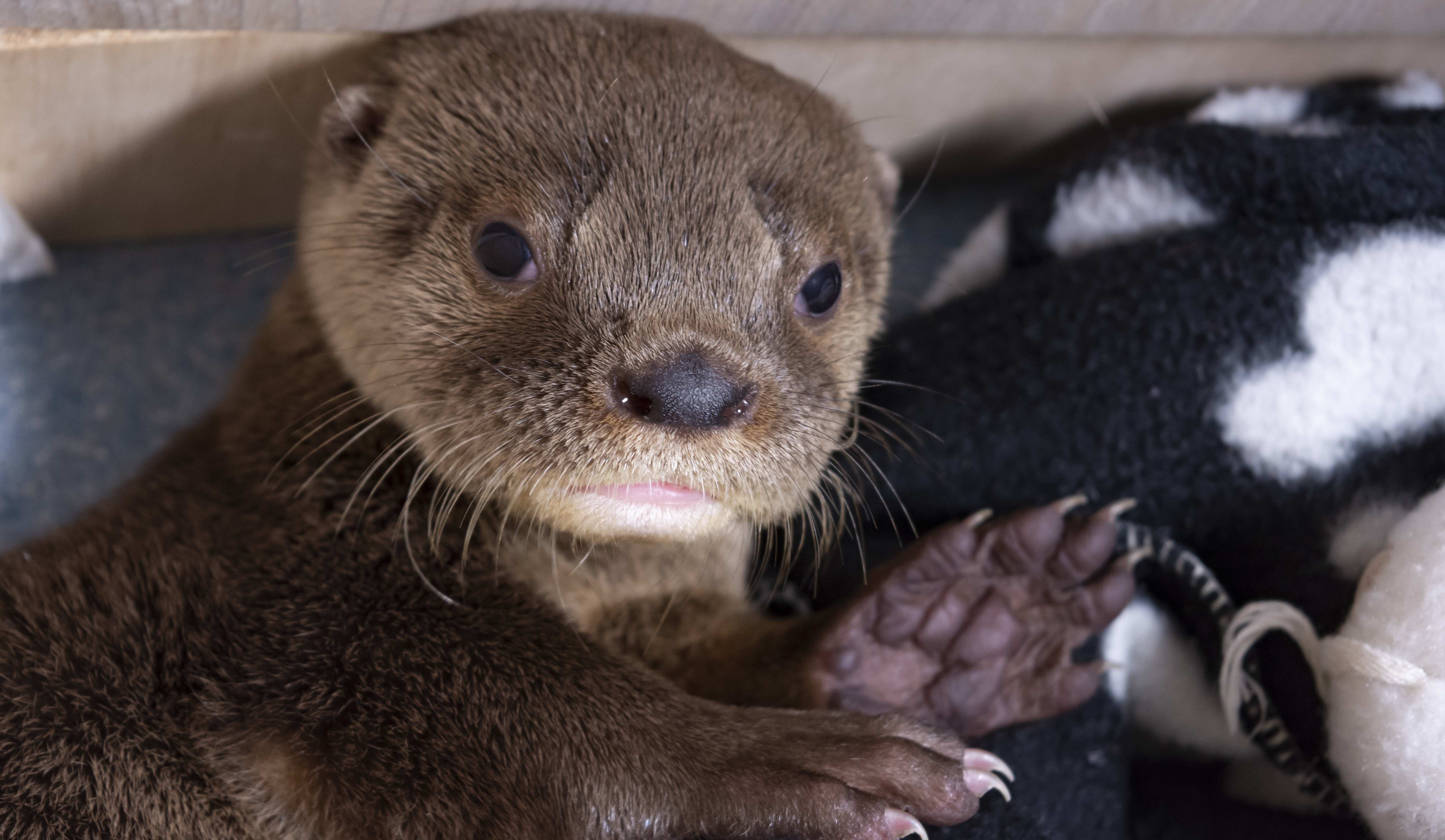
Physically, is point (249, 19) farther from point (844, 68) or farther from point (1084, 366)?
point (1084, 366)

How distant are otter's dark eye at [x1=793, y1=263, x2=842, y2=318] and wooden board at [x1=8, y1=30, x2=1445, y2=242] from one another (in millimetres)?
504

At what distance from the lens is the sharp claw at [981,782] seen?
132 centimetres

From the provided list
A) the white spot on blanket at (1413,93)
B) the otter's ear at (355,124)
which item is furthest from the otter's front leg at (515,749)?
the white spot on blanket at (1413,93)

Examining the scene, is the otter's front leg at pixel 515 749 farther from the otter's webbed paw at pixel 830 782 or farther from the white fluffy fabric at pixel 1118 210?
the white fluffy fabric at pixel 1118 210

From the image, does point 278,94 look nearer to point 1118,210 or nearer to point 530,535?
point 530,535

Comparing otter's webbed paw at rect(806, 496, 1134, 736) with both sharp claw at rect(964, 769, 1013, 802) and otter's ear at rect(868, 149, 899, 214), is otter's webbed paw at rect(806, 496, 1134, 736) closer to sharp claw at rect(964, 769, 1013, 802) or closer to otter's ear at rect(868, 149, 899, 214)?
sharp claw at rect(964, 769, 1013, 802)

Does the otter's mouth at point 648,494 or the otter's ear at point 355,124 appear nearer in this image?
the otter's mouth at point 648,494

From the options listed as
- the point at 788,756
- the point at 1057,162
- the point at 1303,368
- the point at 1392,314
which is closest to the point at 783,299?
the point at 788,756

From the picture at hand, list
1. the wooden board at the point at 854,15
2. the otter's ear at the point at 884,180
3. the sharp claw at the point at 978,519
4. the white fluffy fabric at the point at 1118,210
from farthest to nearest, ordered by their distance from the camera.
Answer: the white fluffy fabric at the point at 1118,210
the otter's ear at the point at 884,180
the sharp claw at the point at 978,519
the wooden board at the point at 854,15

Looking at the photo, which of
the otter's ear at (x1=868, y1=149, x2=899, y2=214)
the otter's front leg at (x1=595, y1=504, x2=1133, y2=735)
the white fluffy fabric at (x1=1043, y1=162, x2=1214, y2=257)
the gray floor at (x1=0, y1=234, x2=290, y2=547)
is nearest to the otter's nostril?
the otter's front leg at (x1=595, y1=504, x2=1133, y2=735)

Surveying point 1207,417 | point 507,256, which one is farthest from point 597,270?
point 1207,417

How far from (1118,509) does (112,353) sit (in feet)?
6.11

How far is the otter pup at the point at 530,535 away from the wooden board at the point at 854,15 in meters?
0.08

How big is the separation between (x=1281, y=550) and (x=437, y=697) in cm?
118
